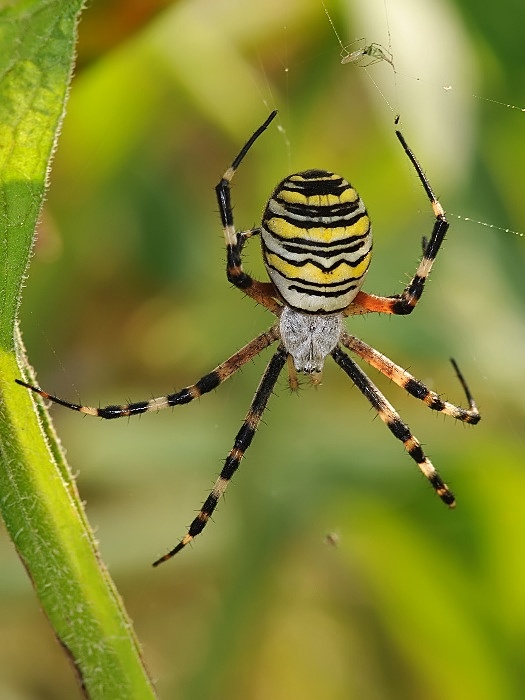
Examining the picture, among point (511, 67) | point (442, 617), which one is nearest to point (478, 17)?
point (511, 67)

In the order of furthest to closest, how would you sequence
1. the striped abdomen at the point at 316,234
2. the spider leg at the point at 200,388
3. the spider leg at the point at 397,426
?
the spider leg at the point at 397,426
the spider leg at the point at 200,388
the striped abdomen at the point at 316,234

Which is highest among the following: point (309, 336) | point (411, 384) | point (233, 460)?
point (309, 336)

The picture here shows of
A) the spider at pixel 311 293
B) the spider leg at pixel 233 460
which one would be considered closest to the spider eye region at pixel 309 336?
the spider at pixel 311 293

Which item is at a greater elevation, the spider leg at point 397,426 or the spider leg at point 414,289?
the spider leg at point 414,289

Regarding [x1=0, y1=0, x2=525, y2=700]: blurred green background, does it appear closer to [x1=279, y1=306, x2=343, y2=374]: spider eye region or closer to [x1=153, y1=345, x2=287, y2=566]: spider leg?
[x1=153, y1=345, x2=287, y2=566]: spider leg

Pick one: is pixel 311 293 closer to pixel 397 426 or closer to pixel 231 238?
→ pixel 231 238

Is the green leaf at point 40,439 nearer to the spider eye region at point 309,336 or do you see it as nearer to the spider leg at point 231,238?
the spider leg at point 231,238

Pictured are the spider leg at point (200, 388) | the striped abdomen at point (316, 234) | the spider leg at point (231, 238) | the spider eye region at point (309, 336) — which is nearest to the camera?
the striped abdomen at point (316, 234)

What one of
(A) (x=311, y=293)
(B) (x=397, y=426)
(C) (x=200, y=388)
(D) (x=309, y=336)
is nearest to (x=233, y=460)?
(C) (x=200, y=388)
